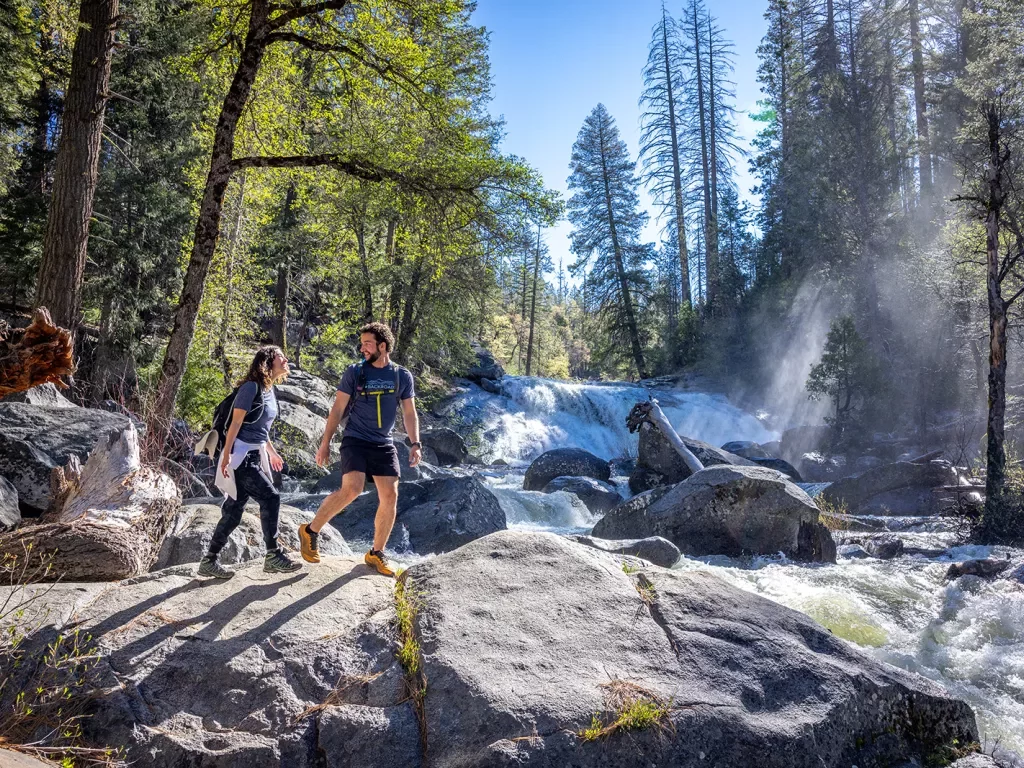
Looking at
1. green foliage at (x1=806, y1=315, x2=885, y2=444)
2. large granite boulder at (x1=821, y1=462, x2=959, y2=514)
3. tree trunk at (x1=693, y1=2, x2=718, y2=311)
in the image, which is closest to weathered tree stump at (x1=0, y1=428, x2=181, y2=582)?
large granite boulder at (x1=821, y1=462, x2=959, y2=514)

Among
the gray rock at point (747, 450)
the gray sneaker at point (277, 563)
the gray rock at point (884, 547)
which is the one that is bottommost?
the gray rock at point (884, 547)

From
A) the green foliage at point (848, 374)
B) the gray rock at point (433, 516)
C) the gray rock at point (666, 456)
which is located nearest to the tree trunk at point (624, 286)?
the green foliage at point (848, 374)

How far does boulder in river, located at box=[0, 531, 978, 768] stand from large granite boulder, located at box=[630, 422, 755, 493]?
10.3 m

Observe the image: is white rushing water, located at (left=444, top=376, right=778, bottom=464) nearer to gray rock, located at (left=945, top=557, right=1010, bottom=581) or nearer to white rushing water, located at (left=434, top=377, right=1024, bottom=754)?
white rushing water, located at (left=434, top=377, right=1024, bottom=754)

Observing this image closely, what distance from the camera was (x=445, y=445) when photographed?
66.0 ft

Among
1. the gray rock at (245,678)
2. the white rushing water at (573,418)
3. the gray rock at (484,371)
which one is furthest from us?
the gray rock at (484,371)

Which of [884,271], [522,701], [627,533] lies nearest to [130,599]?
[522,701]

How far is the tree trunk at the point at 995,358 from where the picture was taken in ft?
32.1

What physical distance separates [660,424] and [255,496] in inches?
421

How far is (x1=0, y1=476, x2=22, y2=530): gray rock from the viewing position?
4840mm

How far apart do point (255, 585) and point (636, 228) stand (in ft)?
116

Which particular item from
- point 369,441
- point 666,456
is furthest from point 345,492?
point 666,456

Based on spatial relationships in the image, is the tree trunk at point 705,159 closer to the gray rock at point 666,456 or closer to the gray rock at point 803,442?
the gray rock at point 803,442

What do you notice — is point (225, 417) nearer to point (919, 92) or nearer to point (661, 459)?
point (661, 459)
